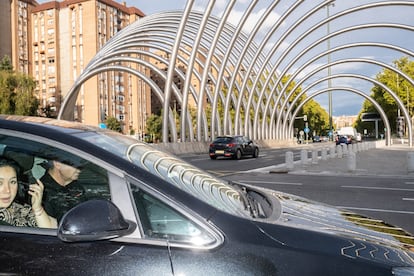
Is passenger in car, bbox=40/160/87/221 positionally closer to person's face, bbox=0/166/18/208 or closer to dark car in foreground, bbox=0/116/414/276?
dark car in foreground, bbox=0/116/414/276

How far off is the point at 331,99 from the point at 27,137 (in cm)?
6189

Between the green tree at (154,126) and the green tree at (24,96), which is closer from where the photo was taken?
the green tree at (24,96)

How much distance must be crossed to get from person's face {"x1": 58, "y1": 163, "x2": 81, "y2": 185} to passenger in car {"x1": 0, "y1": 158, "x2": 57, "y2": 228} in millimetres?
141

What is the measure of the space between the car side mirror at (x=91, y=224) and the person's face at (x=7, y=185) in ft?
1.68

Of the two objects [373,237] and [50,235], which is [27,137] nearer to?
[50,235]

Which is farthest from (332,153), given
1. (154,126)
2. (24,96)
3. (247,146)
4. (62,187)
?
(154,126)

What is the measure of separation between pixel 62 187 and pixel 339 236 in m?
1.41

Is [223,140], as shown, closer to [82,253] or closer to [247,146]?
[247,146]

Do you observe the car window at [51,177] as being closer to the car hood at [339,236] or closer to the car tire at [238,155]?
the car hood at [339,236]

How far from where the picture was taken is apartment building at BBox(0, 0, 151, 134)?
75375 mm

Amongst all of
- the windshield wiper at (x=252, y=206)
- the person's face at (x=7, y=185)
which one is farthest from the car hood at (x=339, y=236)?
the person's face at (x=7, y=185)

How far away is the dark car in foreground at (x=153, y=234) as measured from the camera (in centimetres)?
159

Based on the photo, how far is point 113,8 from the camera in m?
81.9

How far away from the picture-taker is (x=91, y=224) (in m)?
1.58
